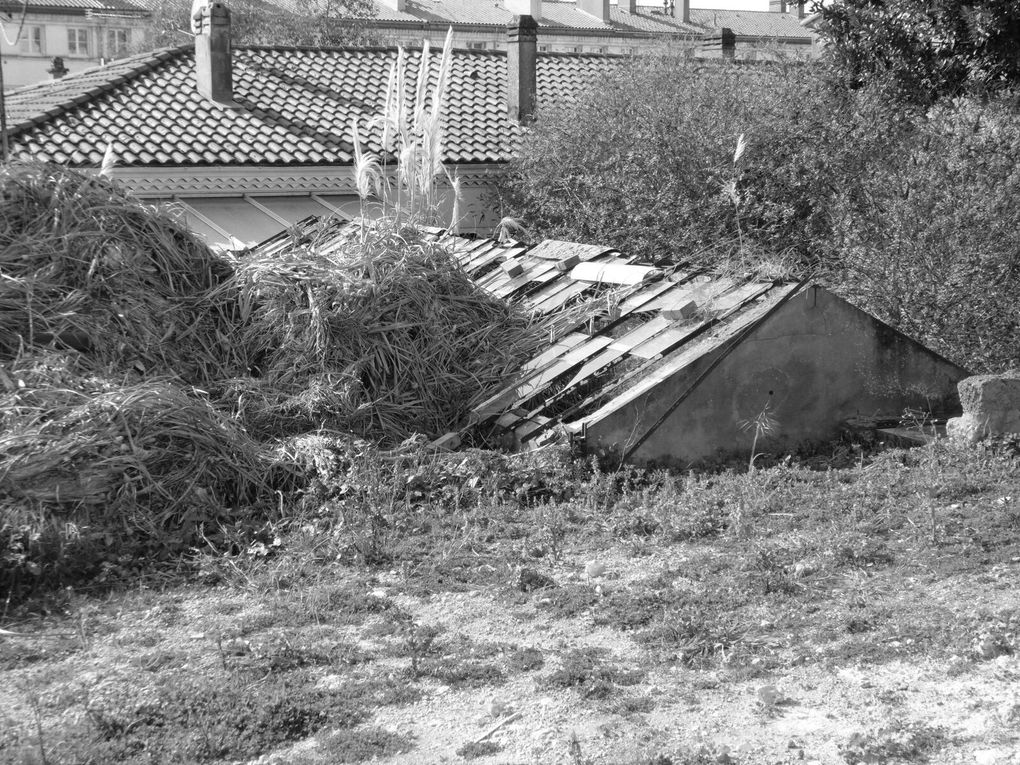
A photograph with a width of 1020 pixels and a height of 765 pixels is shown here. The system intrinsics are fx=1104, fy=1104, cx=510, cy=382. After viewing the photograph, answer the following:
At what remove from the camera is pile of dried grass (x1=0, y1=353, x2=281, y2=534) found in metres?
6.74

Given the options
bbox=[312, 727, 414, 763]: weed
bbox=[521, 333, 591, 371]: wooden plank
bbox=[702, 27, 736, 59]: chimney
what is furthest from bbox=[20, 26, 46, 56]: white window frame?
bbox=[312, 727, 414, 763]: weed

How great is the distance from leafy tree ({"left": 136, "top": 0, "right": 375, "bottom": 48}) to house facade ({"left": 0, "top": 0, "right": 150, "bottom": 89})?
751 inches

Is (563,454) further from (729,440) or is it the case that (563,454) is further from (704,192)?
(704,192)

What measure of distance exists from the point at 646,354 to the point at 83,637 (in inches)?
194

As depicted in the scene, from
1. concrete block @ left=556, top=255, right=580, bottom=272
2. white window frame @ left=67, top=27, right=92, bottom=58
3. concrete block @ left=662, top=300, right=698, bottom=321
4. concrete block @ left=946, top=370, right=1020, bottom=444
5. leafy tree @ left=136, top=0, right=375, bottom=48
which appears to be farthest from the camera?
white window frame @ left=67, top=27, right=92, bottom=58

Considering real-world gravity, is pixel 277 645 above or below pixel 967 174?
below

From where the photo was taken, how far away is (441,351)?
930 centimetres

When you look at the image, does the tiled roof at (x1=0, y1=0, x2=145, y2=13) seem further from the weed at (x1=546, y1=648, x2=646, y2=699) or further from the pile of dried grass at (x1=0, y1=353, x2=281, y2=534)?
the weed at (x1=546, y1=648, x2=646, y2=699)

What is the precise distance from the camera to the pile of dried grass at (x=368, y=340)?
8500 millimetres

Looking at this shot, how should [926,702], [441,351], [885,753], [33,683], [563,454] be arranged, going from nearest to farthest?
[885,753] < [926,702] < [33,683] < [563,454] < [441,351]

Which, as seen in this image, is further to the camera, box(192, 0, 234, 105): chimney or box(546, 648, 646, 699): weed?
box(192, 0, 234, 105): chimney

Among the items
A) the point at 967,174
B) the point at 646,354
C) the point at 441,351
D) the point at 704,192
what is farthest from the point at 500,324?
the point at 704,192

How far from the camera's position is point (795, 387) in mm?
8977

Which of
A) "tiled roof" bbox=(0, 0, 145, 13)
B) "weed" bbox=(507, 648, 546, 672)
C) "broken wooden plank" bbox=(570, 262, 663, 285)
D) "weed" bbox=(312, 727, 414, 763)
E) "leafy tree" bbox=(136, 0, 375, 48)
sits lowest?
"weed" bbox=(312, 727, 414, 763)
